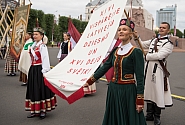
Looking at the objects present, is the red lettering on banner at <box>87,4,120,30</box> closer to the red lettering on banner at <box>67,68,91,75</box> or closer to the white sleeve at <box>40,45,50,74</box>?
the red lettering on banner at <box>67,68,91,75</box>

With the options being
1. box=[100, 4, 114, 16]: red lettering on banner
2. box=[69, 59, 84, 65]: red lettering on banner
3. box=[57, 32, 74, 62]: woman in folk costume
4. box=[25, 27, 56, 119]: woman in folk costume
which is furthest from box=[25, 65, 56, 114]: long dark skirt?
box=[57, 32, 74, 62]: woman in folk costume

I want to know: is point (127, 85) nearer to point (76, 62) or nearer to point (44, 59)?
point (76, 62)

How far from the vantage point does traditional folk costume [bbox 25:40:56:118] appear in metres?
4.24

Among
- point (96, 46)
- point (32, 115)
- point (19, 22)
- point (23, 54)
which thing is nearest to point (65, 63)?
point (96, 46)

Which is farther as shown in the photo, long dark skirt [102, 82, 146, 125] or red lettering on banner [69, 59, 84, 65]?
long dark skirt [102, 82, 146, 125]

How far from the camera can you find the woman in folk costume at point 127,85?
265 cm

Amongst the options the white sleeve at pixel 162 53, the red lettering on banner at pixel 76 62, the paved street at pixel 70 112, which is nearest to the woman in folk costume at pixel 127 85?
the red lettering on banner at pixel 76 62

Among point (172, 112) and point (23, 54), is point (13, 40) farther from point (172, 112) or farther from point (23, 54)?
point (172, 112)

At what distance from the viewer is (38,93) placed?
14.0ft

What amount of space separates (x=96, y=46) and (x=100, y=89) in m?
4.67

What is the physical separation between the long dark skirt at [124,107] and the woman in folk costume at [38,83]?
183 centimetres

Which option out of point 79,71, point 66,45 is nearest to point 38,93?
point 79,71

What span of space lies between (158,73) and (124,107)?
1.36 meters

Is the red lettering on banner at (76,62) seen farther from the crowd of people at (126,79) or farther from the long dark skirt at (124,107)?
the long dark skirt at (124,107)
